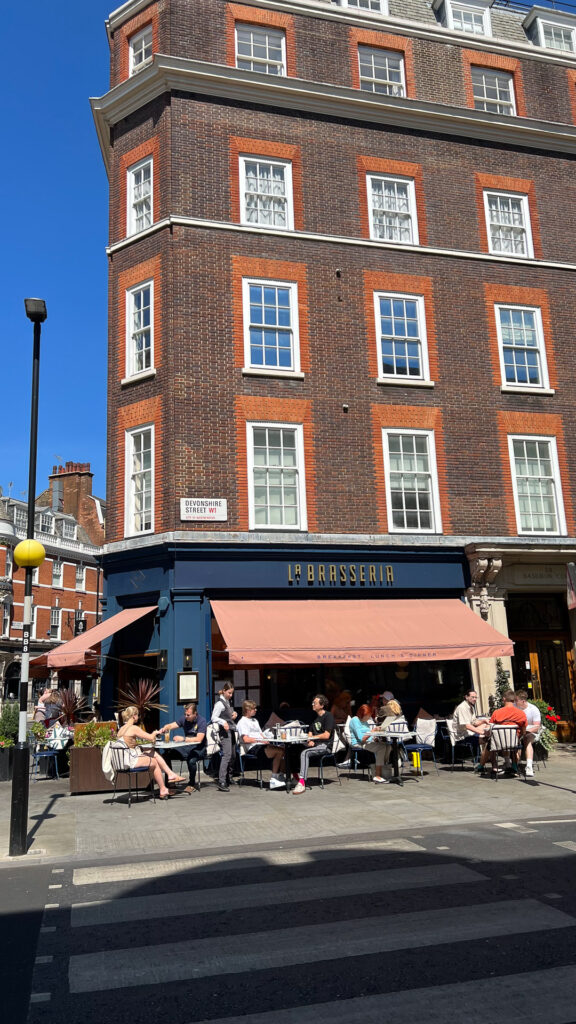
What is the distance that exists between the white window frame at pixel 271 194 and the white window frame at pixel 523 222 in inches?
207

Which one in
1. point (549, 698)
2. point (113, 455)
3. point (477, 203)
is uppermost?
point (477, 203)

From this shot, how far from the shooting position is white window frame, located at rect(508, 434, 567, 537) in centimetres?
1904

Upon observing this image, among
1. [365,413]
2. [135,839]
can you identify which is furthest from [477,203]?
[135,839]

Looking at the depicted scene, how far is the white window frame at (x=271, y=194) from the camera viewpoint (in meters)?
18.6

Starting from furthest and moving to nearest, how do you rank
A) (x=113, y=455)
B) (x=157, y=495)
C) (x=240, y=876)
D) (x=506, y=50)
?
(x=506, y=50)
(x=113, y=455)
(x=157, y=495)
(x=240, y=876)

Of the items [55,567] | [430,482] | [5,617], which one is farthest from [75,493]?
[430,482]

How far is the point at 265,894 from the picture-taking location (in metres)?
6.92

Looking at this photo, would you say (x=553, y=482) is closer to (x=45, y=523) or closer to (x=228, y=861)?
(x=228, y=861)

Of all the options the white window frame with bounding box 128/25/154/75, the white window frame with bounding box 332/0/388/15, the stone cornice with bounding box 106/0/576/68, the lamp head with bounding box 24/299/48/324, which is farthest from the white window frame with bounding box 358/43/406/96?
the lamp head with bounding box 24/299/48/324

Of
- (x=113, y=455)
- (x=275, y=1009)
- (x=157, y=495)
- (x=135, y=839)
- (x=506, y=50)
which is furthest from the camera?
(x=506, y=50)

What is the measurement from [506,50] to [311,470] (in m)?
13.3

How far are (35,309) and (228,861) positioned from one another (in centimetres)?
717

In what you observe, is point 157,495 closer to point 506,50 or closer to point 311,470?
point 311,470

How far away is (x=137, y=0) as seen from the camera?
19875 millimetres
